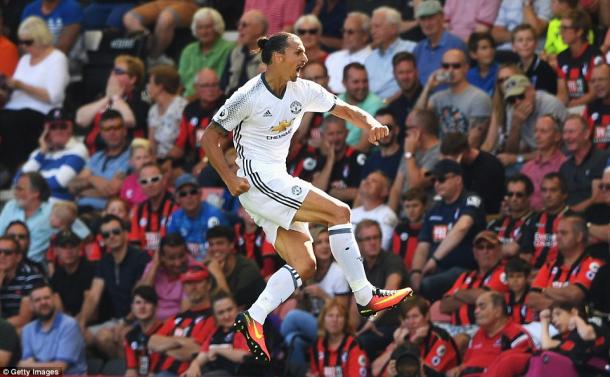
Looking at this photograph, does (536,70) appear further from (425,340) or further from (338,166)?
(425,340)

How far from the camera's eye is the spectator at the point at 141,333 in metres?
15.8

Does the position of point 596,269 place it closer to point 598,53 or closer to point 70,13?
point 598,53

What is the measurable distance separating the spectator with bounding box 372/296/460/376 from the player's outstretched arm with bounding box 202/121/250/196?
11.3ft

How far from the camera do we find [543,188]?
14.9 metres

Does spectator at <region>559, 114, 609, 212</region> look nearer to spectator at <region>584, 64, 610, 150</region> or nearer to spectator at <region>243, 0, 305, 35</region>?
spectator at <region>584, 64, 610, 150</region>

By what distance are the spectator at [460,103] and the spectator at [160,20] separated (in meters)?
4.21

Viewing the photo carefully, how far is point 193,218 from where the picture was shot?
16625mm

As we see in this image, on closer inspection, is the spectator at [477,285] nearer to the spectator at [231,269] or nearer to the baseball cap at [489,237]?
the baseball cap at [489,237]

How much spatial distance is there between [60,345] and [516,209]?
15.1ft

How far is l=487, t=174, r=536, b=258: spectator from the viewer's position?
1518cm

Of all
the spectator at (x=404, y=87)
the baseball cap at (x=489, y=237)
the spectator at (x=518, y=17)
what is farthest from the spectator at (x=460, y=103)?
the baseball cap at (x=489, y=237)

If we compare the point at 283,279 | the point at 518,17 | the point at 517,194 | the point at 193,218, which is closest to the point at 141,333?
the point at 193,218

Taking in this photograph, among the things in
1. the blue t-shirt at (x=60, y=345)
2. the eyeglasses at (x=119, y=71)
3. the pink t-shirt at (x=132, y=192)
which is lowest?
the blue t-shirt at (x=60, y=345)

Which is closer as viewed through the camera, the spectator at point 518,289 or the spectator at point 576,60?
the spectator at point 518,289
